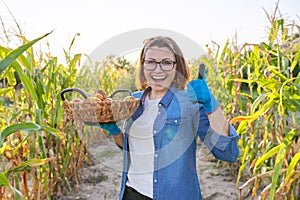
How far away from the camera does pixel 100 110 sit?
4.28 feet

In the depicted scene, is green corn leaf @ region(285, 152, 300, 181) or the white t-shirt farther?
green corn leaf @ region(285, 152, 300, 181)

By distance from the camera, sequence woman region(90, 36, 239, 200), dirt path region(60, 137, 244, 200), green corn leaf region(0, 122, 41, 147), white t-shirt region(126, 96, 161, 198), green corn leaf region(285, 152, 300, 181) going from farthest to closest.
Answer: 1. dirt path region(60, 137, 244, 200)
2. green corn leaf region(285, 152, 300, 181)
3. white t-shirt region(126, 96, 161, 198)
4. woman region(90, 36, 239, 200)
5. green corn leaf region(0, 122, 41, 147)

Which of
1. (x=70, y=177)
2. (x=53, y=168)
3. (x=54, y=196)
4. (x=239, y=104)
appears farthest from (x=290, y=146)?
(x=70, y=177)

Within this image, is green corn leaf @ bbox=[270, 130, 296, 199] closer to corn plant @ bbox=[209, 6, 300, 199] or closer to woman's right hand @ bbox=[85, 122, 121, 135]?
corn plant @ bbox=[209, 6, 300, 199]

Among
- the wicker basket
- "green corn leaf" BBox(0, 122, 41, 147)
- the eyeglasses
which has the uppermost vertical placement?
the eyeglasses

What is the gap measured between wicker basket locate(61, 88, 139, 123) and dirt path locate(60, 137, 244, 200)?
141cm

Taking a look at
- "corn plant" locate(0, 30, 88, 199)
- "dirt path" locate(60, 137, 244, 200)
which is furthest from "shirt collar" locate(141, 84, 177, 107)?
"dirt path" locate(60, 137, 244, 200)

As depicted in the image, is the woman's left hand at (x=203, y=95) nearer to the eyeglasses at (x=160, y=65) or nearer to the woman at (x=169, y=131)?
the woman at (x=169, y=131)

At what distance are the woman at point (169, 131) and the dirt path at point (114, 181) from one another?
50.7 inches

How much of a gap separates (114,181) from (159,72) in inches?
99.2

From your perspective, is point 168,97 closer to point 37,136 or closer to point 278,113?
point 37,136

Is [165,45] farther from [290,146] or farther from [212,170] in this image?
[212,170]

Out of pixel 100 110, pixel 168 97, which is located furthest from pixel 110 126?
pixel 168 97

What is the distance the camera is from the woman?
1.32 meters
